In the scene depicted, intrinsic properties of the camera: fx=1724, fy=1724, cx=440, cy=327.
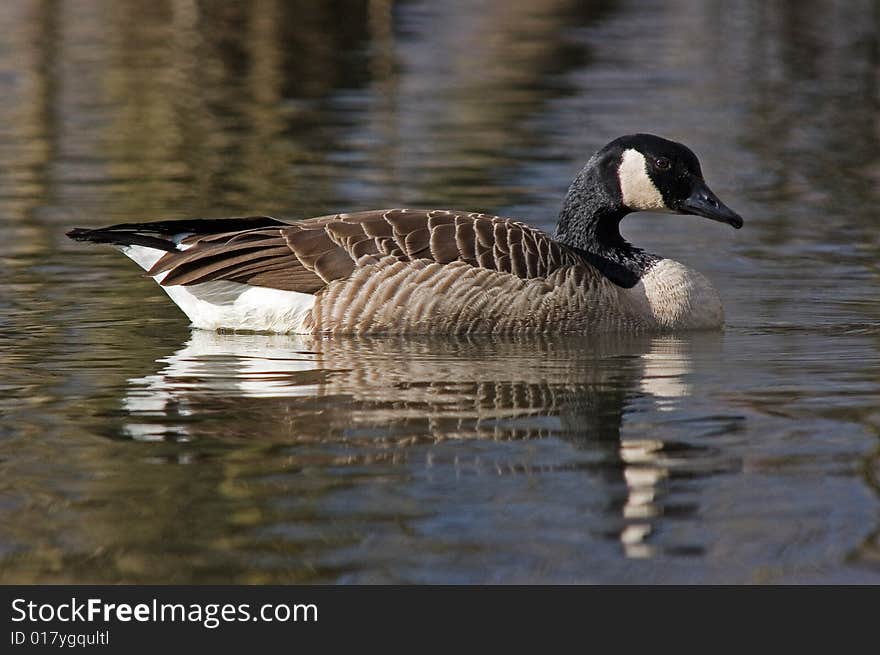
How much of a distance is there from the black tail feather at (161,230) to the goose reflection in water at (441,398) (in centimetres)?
72

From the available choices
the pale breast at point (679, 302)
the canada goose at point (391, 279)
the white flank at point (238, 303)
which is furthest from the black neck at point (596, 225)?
the white flank at point (238, 303)

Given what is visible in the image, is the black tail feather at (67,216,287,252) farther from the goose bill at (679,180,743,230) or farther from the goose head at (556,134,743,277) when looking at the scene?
the goose bill at (679,180,743,230)

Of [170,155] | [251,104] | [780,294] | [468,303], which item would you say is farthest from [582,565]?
[251,104]

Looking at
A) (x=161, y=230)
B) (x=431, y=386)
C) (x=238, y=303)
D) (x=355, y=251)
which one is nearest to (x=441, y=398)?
(x=431, y=386)

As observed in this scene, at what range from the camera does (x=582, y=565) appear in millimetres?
6805

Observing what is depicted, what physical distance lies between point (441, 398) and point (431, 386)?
1.28ft

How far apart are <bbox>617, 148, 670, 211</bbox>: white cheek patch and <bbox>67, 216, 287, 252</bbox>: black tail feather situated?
253 centimetres

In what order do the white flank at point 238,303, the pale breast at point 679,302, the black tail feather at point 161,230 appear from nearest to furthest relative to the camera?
the black tail feather at point 161,230 < the white flank at point 238,303 < the pale breast at point 679,302

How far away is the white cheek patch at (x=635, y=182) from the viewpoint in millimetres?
12664

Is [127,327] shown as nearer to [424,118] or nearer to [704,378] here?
[704,378]

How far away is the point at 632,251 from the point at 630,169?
62 centimetres

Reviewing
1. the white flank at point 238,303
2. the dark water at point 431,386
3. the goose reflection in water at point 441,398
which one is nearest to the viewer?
the dark water at point 431,386

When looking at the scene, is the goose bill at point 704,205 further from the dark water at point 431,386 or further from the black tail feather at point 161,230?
the black tail feather at point 161,230

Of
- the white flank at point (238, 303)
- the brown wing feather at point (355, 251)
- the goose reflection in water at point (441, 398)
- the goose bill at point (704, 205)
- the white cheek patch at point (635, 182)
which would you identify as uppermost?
the white cheek patch at point (635, 182)
